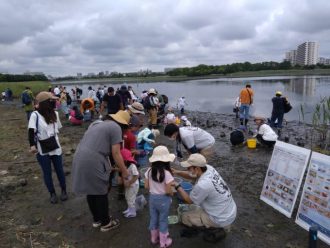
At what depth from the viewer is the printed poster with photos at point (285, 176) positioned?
4.08 m

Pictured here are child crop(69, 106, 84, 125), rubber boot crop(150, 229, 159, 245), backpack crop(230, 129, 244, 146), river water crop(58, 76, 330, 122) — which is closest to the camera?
rubber boot crop(150, 229, 159, 245)

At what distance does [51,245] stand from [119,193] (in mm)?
1558

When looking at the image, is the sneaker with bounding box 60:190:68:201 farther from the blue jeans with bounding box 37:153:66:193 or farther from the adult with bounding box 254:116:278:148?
the adult with bounding box 254:116:278:148

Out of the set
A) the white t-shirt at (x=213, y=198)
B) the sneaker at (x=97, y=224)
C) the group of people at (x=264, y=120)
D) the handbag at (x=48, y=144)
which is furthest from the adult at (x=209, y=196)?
the group of people at (x=264, y=120)

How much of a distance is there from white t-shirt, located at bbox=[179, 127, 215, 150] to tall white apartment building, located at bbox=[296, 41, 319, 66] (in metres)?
194

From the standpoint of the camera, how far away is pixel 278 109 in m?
11.9

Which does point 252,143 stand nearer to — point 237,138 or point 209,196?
point 237,138

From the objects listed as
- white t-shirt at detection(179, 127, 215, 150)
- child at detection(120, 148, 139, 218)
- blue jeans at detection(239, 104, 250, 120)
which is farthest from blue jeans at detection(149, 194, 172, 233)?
blue jeans at detection(239, 104, 250, 120)

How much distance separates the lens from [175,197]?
208 inches

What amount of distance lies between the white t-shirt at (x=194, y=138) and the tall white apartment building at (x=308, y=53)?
19416cm

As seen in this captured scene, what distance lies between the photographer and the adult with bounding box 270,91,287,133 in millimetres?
11633

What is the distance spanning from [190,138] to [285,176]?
1646 mm

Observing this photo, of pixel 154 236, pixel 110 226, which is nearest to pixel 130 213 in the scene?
pixel 110 226

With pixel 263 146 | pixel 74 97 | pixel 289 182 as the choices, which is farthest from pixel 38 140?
pixel 74 97
